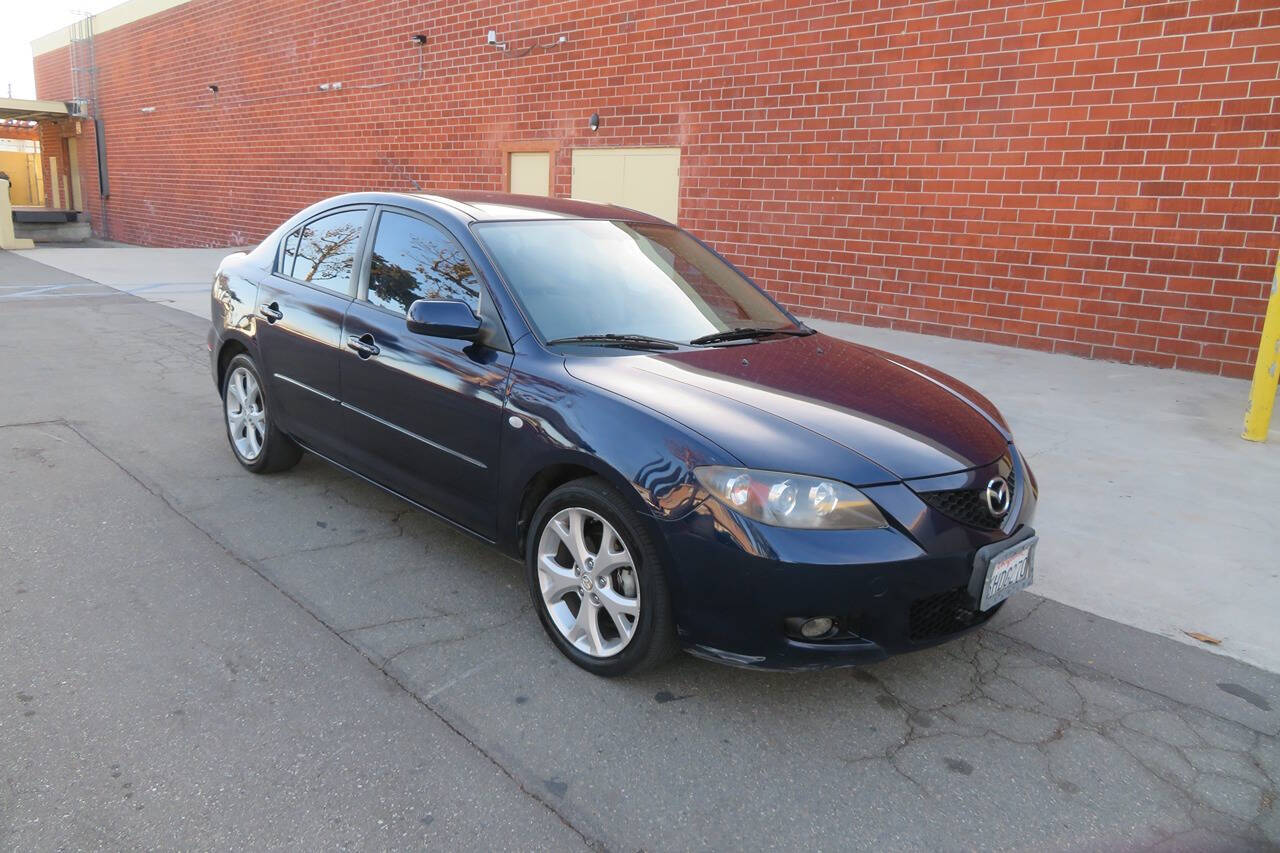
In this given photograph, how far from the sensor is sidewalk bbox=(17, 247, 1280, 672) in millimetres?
4055

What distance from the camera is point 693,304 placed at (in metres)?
4.20

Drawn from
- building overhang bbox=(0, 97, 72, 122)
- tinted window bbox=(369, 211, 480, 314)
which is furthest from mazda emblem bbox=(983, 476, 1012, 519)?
building overhang bbox=(0, 97, 72, 122)

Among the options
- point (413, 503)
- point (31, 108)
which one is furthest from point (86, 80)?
point (413, 503)

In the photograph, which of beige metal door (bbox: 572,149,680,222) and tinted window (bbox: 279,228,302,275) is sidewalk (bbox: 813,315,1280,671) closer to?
tinted window (bbox: 279,228,302,275)

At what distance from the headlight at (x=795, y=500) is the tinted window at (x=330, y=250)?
2.50m

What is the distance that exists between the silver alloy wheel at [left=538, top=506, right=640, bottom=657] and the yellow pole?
17.0ft

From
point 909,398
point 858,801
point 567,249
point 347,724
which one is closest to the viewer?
point 858,801

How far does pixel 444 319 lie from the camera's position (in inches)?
141

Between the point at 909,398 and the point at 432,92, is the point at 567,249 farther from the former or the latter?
the point at 432,92

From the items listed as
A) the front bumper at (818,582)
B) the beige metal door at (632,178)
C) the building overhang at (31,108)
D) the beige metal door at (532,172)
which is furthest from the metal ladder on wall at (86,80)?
the front bumper at (818,582)

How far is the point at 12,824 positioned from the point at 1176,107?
9275mm

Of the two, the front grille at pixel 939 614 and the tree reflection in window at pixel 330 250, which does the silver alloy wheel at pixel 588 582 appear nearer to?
the front grille at pixel 939 614

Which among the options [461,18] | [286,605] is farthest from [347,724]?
[461,18]

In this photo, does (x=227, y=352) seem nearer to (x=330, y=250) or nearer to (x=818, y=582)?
(x=330, y=250)
